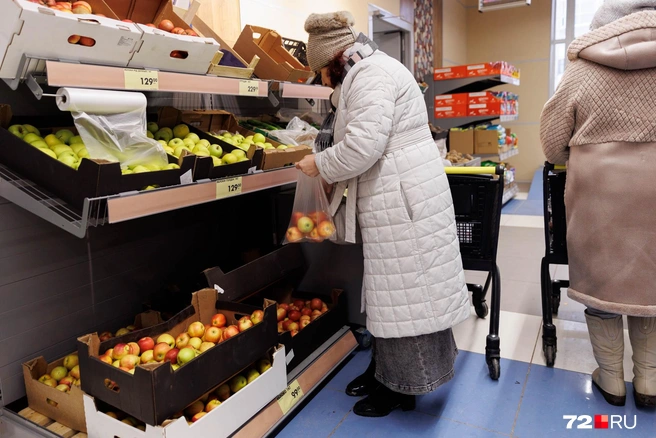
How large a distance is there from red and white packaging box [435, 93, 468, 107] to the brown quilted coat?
4741 millimetres

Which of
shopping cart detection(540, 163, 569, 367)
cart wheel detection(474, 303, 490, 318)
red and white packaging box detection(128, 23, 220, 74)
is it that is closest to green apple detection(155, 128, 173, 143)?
red and white packaging box detection(128, 23, 220, 74)

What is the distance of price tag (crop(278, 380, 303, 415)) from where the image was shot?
2146 mm

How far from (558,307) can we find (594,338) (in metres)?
0.94

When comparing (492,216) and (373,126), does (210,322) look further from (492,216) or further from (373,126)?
(492,216)

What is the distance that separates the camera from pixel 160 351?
Answer: 6.07 feet

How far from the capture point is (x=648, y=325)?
219cm

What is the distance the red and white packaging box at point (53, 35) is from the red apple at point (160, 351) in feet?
3.28

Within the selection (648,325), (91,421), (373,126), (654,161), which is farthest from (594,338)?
(91,421)

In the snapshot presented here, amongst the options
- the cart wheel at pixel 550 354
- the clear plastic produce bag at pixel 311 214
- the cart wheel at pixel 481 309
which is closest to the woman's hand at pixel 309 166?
the clear plastic produce bag at pixel 311 214

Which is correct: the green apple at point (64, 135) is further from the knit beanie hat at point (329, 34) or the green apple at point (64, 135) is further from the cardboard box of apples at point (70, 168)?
the knit beanie hat at point (329, 34)

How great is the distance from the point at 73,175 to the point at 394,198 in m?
1.11

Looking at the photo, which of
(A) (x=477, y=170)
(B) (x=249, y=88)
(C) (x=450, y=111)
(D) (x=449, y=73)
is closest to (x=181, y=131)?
(B) (x=249, y=88)

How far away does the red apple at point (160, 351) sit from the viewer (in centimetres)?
184

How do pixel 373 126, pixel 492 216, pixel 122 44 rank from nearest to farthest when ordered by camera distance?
1. pixel 122 44
2. pixel 373 126
3. pixel 492 216
